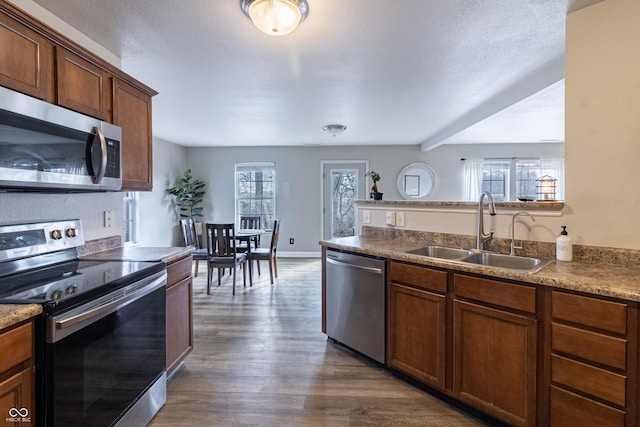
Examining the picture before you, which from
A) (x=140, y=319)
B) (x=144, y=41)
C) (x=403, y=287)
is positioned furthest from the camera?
(x=144, y=41)

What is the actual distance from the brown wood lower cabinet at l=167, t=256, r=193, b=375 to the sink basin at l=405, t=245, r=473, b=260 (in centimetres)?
155

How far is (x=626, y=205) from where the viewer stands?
5.55 feet

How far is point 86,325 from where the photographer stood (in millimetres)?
1223

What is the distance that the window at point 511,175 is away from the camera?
610 cm

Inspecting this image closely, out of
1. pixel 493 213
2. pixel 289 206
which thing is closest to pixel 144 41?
pixel 493 213

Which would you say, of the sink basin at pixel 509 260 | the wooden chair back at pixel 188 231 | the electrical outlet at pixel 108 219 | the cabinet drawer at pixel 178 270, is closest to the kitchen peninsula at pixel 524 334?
the sink basin at pixel 509 260

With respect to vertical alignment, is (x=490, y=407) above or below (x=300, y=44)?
below

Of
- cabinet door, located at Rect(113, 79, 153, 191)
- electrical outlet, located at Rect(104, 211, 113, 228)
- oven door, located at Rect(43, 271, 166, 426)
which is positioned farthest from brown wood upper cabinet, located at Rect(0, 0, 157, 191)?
oven door, located at Rect(43, 271, 166, 426)

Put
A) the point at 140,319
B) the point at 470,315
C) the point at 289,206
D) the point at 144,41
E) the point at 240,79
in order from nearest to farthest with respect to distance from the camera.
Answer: the point at 140,319, the point at 470,315, the point at 144,41, the point at 240,79, the point at 289,206

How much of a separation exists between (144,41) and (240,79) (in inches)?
33.9

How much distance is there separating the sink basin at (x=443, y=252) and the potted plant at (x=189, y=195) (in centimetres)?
499

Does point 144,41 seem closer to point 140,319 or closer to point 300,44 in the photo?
point 300,44

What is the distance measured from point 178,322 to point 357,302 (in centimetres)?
125

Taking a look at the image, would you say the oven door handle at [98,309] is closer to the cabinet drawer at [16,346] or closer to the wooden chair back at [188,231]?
the cabinet drawer at [16,346]
